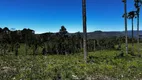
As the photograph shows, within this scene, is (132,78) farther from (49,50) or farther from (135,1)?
(49,50)

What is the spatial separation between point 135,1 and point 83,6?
62.2 feet

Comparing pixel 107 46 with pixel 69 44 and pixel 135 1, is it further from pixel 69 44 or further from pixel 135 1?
pixel 135 1

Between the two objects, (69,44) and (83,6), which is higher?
(83,6)

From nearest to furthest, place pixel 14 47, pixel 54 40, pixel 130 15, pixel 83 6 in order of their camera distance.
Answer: pixel 83 6 < pixel 130 15 < pixel 14 47 < pixel 54 40

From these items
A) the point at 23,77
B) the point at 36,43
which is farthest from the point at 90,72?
the point at 36,43

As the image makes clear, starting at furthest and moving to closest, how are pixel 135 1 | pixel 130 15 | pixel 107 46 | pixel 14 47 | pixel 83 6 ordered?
pixel 107 46 → pixel 14 47 → pixel 130 15 → pixel 135 1 → pixel 83 6

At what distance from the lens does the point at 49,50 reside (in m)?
52.3

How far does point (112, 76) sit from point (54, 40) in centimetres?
4408

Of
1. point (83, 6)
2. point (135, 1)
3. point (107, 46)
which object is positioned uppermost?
point (135, 1)

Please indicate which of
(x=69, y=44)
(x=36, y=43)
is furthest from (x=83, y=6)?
(x=69, y=44)

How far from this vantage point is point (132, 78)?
1162 centimetres

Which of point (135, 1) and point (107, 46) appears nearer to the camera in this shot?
point (135, 1)

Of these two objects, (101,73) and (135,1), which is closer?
(101,73)

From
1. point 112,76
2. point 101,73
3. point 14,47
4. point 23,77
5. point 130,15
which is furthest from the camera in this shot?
point 14,47
